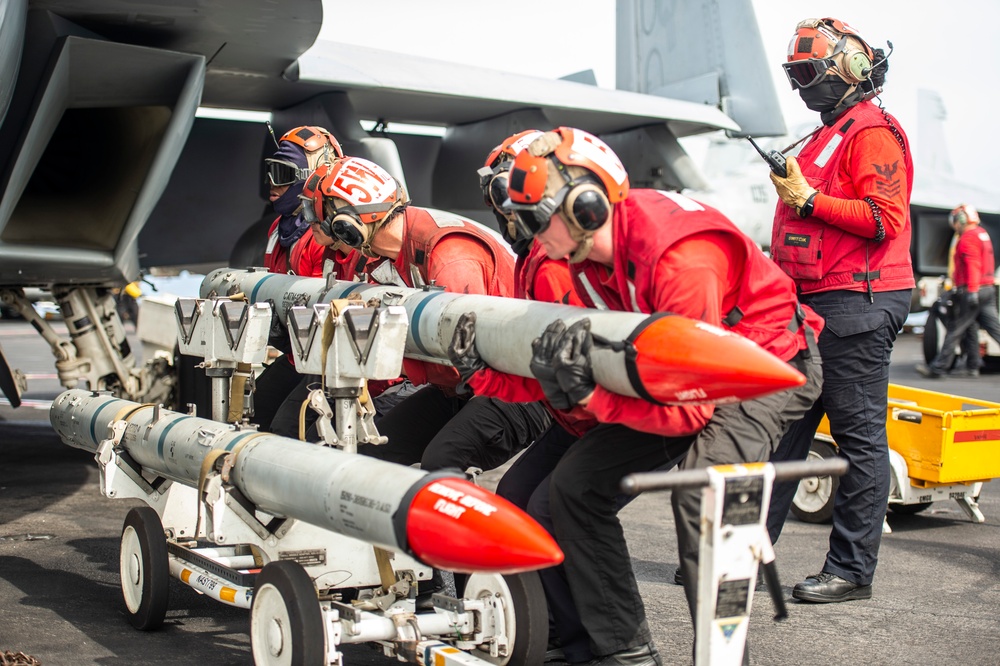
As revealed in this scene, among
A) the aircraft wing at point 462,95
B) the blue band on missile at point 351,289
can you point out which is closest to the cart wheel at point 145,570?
the blue band on missile at point 351,289

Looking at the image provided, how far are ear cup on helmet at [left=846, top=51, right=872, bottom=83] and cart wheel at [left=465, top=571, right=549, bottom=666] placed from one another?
246 cm

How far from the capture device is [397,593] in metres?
3.46

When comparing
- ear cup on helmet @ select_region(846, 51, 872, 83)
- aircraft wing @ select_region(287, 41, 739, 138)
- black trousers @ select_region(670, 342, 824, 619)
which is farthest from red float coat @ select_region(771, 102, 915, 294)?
aircraft wing @ select_region(287, 41, 739, 138)

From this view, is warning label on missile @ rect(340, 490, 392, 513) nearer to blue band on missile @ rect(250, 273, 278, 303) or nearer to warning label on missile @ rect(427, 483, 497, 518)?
warning label on missile @ rect(427, 483, 497, 518)

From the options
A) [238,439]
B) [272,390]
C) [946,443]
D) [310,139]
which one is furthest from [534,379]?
[946,443]

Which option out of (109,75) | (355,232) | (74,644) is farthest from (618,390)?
(109,75)

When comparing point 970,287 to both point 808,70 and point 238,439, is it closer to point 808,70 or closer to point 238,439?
point 808,70

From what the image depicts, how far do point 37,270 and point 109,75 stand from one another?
1.27 m

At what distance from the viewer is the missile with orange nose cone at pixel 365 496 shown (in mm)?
2617

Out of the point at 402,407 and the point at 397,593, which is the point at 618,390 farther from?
the point at 402,407

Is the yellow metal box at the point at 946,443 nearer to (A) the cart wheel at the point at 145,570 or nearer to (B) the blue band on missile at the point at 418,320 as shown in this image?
(B) the blue band on missile at the point at 418,320

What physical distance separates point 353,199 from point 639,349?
169 centimetres

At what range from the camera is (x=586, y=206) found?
2875 millimetres

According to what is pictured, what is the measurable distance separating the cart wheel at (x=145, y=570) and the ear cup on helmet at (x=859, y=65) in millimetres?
3170
